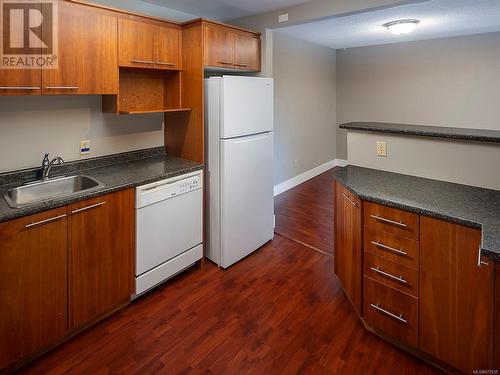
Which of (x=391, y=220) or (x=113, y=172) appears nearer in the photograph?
(x=391, y=220)

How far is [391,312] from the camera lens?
1932mm

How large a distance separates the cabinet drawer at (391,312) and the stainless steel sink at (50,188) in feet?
6.07

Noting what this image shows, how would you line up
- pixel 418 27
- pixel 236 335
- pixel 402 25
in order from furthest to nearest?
pixel 418 27
pixel 402 25
pixel 236 335

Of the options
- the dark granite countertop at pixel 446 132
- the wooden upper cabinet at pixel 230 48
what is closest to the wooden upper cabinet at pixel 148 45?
the wooden upper cabinet at pixel 230 48

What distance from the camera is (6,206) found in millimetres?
1787

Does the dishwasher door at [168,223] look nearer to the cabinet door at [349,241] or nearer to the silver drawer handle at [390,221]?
the cabinet door at [349,241]

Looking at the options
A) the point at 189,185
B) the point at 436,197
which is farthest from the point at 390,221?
the point at 189,185

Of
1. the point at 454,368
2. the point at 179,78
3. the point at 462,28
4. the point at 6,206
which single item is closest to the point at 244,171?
the point at 179,78

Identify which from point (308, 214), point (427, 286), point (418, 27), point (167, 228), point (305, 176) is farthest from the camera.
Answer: point (305, 176)

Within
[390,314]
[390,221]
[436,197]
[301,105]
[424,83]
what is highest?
[424,83]

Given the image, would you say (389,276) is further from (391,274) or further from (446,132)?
(446,132)

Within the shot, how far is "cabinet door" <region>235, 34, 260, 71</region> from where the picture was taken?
3.11 metres

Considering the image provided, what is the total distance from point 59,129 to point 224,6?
1.85 meters

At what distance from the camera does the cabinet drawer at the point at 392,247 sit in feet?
5.86
